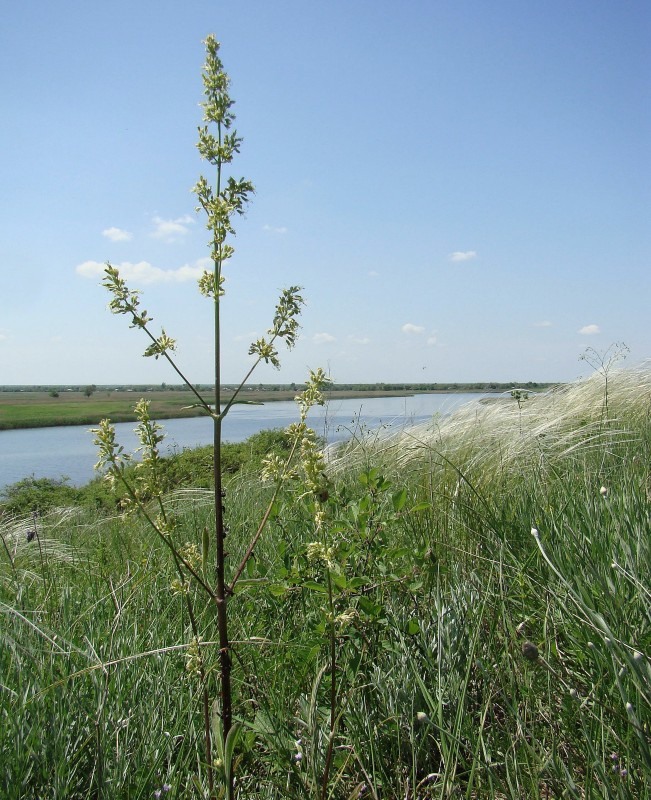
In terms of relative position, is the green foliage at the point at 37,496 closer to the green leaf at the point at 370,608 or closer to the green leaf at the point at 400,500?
the green leaf at the point at 400,500

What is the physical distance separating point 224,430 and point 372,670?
16.6 m

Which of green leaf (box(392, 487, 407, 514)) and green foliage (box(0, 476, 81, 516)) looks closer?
green leaf (box(392, 487, 407, 514))

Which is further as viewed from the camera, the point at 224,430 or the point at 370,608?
the point at 224,430

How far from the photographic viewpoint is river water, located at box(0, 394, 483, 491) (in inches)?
264

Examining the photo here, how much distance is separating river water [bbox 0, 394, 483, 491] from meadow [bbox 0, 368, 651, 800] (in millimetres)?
656

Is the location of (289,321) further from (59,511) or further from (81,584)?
(59,511)

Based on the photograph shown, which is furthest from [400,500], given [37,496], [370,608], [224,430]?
[224,430]

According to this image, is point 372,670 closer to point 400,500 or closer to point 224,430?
point 400,500

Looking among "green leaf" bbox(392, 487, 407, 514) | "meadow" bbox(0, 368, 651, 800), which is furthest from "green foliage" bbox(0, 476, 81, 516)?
"green leaf" bbox(392, 487, 407, 514)

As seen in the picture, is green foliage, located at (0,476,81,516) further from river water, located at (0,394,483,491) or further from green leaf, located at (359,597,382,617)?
green leaf, located at (359,597,382,617)

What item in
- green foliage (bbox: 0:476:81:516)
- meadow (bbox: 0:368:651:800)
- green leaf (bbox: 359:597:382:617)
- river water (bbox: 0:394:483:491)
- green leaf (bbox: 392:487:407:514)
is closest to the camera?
meadow (bbox: 0:368:651:800)

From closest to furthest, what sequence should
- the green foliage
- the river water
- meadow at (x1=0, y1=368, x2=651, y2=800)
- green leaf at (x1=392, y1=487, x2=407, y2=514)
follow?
1. meadow at (x1=0, y1=368, x2=651, y2=800)
2. green leaf at (x1=392, y1=487, x2=407, y2=514)
3. the river water
4. the green foliage

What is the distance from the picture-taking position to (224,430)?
59.8ft

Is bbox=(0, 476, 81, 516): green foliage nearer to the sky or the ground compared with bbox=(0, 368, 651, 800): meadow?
nearer to the ground
